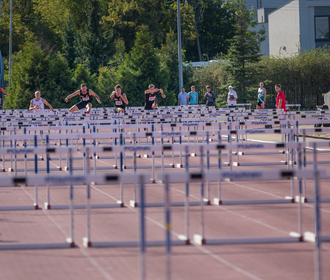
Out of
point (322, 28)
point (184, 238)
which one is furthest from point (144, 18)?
A: point (184, 238)

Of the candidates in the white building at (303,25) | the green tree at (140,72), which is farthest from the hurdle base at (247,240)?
the white building at (303,25)

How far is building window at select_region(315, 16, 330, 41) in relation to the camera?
161 ft

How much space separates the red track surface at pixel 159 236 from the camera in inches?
244

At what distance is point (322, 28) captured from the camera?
4962cm

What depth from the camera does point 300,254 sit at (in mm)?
6805

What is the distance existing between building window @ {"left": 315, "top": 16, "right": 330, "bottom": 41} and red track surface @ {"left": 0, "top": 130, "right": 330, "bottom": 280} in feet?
131

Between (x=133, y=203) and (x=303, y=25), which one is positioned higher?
(x=303, y=25)

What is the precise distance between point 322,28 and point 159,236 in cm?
4484

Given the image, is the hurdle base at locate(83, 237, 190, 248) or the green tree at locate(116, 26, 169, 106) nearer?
the hurdle base at locate(83, 237, 190, 248)

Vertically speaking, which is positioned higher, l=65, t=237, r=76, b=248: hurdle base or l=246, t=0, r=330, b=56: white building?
l=246, t=0, r=330, b=56: white building

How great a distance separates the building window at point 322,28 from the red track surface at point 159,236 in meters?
39.9

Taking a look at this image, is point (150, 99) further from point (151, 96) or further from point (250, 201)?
point (250, 201)

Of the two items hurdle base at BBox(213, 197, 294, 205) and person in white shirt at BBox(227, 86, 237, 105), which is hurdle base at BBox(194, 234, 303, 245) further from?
person in white shirt at BBox(227, 86, 237, 105)

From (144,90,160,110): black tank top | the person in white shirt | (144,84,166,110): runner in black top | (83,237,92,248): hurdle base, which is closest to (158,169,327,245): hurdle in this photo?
(83,237,92,248): hurdle base
